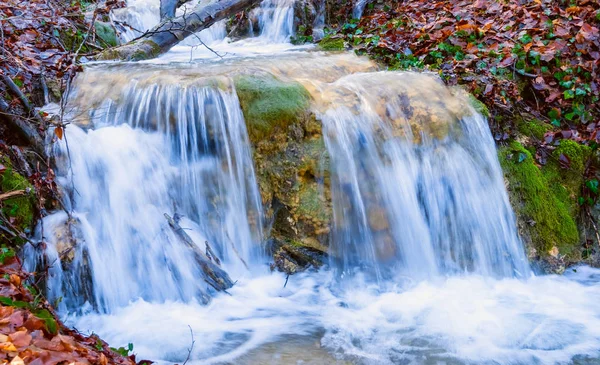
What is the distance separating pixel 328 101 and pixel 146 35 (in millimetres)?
3217

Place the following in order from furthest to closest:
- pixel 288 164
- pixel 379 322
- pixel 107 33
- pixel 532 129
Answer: pixel 107 33 < pixel 532 129 < pixel 288 164 < pixel 379 322

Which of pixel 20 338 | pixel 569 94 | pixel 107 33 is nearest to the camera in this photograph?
pixel 20 338

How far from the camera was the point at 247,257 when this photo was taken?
4941 millimetres

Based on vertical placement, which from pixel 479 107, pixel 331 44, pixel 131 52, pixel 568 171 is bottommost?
pixel 568 171

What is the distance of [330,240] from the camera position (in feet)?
16.4

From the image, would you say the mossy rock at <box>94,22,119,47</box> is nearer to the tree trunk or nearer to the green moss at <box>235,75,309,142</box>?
the tree trunk

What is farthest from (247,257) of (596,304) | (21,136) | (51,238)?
(596,304)

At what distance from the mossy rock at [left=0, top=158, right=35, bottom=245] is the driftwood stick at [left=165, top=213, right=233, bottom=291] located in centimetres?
118

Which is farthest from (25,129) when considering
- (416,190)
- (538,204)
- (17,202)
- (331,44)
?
(538,204)

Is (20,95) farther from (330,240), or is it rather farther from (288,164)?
(330,240)

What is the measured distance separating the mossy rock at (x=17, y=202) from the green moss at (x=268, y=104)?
211cm

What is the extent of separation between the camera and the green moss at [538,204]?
5379 millimetres

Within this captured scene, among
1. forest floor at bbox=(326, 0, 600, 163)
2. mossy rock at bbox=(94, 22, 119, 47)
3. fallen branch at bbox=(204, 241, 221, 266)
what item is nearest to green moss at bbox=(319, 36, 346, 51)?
forest floor at bbox=(326, 0, 600, 163)

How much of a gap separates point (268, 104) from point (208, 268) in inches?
70.8
